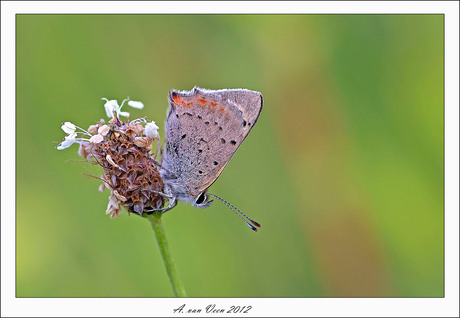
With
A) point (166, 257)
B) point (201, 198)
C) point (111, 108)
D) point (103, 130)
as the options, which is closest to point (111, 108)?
point (111, 108)

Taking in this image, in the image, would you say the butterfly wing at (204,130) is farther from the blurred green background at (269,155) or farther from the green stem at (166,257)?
the blurred green background at (269,155)

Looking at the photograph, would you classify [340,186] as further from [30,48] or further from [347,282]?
[30,48]

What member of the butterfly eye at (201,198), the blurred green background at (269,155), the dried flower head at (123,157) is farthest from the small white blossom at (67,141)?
the blurred green background at (269,155)

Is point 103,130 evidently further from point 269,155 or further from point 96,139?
point 269,155

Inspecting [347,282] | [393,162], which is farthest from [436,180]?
[347,282]

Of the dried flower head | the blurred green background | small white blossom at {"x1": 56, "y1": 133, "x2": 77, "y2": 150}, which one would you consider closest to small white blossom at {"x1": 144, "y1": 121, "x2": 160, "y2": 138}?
the dried flower head

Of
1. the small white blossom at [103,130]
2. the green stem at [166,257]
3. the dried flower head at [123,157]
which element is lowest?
the green stem at [166,257]
